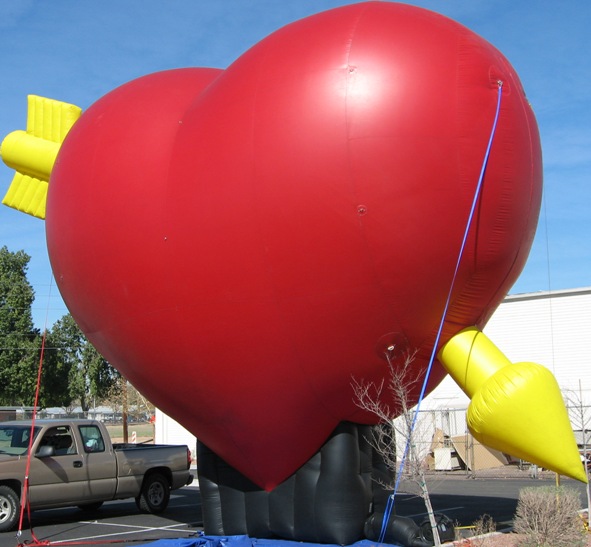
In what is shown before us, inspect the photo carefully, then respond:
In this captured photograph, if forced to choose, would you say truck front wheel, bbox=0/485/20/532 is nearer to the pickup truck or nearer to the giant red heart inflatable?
the pickup truck

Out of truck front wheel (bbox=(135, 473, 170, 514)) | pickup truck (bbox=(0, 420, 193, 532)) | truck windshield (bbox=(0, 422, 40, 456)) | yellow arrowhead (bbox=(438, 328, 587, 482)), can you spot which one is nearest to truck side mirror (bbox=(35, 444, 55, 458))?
pickup truck (bbox=(0, 420, 193, 532))

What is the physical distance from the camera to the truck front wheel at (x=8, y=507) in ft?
37.9

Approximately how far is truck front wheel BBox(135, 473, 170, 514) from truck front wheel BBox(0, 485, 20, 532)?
2.42 m

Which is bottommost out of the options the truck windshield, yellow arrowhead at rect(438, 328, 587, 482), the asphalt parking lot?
the asphalt parking lot

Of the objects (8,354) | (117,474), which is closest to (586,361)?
(117,474)

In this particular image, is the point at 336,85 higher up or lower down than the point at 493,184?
higher up

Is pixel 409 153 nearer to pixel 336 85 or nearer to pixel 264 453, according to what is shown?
pixel 336 85

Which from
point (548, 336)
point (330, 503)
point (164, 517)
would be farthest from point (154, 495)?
point (548, 336)

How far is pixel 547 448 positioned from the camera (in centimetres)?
687

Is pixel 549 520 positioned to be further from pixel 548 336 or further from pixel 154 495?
pixel 548 336

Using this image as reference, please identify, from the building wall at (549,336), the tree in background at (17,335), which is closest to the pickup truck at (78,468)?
the building wall at (549,336)

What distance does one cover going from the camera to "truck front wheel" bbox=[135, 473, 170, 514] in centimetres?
1373

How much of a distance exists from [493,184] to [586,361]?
20.0m

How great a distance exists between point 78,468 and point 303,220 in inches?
285
